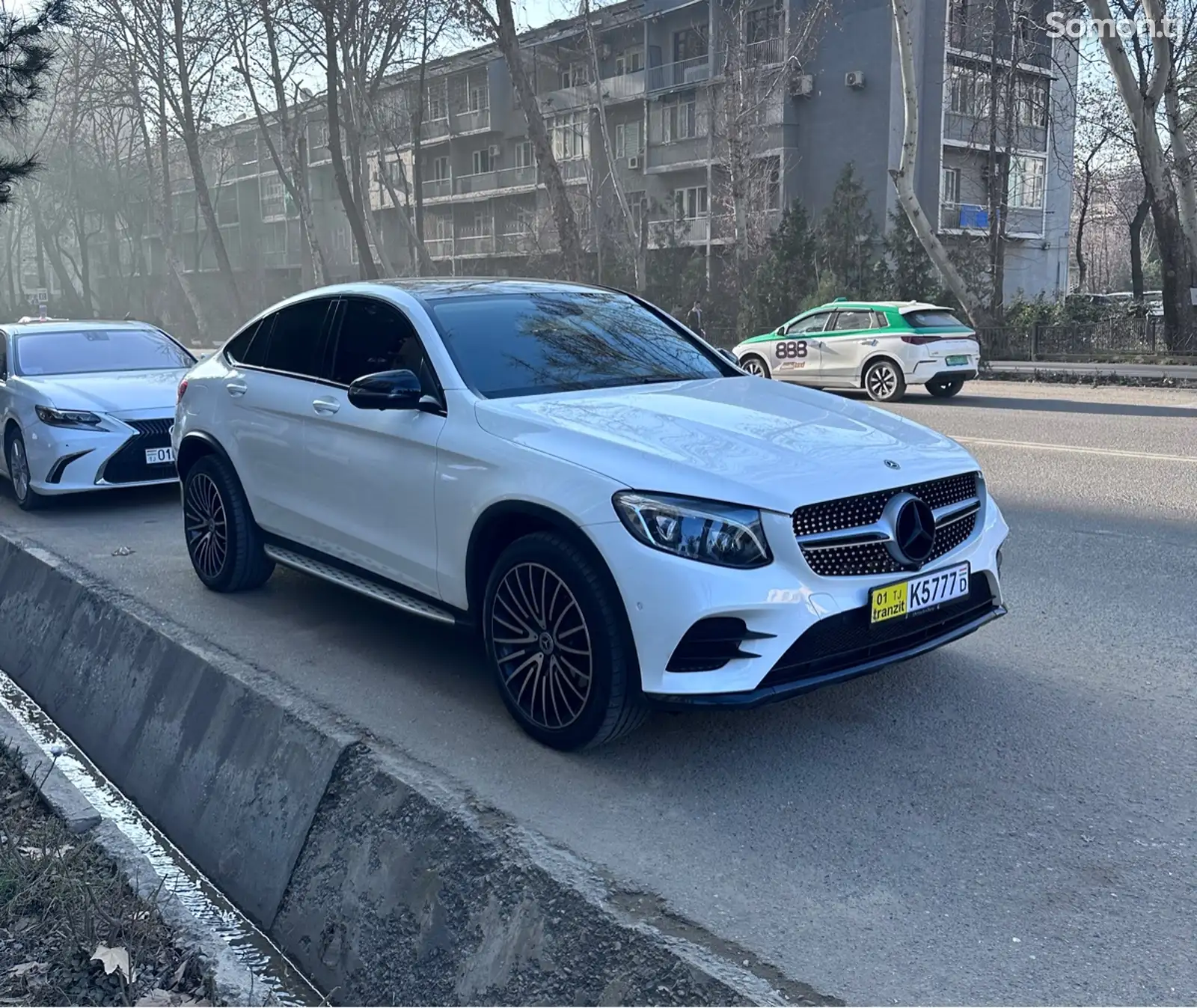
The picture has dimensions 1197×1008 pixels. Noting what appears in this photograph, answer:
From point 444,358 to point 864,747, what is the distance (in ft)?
7.65

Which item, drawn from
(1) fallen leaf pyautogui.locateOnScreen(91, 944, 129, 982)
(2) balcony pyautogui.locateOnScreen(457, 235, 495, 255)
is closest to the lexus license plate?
(1) fallen leaf pyautogui.locateOnScreen(91, 944, 129, 982)

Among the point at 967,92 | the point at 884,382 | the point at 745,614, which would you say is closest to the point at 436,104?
the point at 967,92

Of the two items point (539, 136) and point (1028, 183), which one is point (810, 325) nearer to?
point (539, 136)

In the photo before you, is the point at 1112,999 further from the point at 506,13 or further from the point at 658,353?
the point at 506,13

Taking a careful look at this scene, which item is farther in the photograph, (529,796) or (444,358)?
(444,358)

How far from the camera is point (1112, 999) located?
283 centimetres

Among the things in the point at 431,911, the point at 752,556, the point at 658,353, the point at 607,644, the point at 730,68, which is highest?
the point at 730,68

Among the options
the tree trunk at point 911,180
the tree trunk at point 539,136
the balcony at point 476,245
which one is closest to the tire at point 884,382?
the tree trunk at point 911,180

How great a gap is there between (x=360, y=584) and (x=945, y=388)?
1500cm

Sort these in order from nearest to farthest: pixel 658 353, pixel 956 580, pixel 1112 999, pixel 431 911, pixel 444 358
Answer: pixel 1112 999
pixel 431 911
pixel 956 580
pixel 444 358
pixel 658 353

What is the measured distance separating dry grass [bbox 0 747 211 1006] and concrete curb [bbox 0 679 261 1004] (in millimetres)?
37

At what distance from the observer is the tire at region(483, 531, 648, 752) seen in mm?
4039

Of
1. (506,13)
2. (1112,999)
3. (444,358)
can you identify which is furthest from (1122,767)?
(506,13)

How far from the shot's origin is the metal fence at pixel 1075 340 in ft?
75.1
